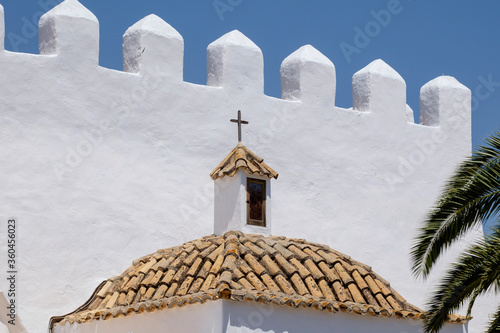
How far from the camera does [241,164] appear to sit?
45.0 feet

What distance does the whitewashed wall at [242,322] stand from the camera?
455 inches

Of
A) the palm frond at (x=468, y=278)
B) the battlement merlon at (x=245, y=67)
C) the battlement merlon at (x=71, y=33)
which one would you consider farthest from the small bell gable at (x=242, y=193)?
the palm frond at (x=468, y=278)

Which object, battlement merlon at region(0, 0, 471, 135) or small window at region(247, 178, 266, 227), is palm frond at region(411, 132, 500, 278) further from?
battlement merlon at region(0, 0, 471, 135)

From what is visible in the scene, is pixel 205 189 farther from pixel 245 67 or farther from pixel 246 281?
pixel 246 281

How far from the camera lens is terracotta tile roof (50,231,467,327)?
1191cm

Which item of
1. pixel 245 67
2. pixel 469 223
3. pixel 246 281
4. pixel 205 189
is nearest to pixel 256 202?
pixel 205 189

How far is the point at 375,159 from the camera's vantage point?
53.3ft

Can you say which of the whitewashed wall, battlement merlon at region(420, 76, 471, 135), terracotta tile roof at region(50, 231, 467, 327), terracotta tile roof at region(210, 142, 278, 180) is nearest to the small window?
terracotta tile roof at region(210, 142, 278, 180)

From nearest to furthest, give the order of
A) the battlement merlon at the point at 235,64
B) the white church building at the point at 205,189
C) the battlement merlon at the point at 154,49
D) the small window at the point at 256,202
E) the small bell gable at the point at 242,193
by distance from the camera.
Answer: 1. the white church building at the point at 205,189
2. the small bell gable at the point at 242,193
3. the small window at the point at 256,202
4. the battlement merlon at the point at 154,49
5. the battlement merlon at the point at 235,64

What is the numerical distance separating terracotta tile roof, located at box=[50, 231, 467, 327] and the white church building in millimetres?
27

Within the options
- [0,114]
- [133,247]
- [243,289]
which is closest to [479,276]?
[243,289]

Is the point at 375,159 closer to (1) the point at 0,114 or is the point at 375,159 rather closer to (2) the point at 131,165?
(2) the point at 131,165

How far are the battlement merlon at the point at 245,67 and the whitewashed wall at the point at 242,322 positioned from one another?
11.9ft

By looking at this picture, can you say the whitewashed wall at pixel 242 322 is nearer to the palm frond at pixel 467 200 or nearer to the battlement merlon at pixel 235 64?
the palm frond at pixel 467 200
